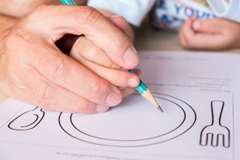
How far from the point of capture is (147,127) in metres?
0.40

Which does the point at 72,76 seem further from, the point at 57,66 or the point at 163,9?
the point at 163,9

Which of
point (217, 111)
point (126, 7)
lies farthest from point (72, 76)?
point (126, 7)

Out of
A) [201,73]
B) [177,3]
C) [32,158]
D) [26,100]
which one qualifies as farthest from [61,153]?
[177,3]

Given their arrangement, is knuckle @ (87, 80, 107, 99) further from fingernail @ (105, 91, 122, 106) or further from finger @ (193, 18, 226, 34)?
finger @ (193, 18, 226, 34)

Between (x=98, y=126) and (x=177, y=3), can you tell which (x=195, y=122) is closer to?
(x=98, y=126)

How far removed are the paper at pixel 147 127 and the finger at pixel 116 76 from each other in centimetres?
4

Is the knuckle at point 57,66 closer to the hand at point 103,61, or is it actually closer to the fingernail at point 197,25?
the hand at point 103,61

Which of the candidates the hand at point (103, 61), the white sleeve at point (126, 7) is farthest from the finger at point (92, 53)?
the white sleeve at point (126, 7)

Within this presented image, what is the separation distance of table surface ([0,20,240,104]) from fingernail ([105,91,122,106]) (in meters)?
0.25

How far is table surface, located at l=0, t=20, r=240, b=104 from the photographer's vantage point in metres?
0.66

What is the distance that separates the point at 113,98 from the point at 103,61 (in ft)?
0.16

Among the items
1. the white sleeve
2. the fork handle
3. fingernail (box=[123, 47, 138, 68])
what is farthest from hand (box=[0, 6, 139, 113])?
the white sleeve

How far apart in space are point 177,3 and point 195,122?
35 cm

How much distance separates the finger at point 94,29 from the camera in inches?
15.5
